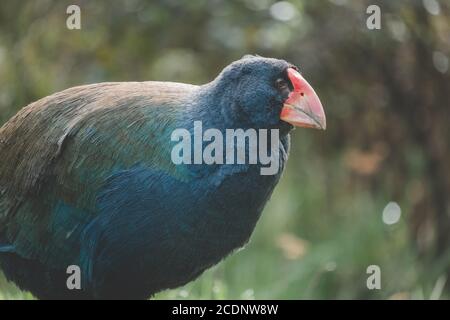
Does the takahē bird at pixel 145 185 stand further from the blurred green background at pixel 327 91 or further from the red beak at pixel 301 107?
the blurred green background at pixel 327 91

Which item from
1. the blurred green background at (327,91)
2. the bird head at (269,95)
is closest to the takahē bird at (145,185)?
A: the bird head at (269,95)

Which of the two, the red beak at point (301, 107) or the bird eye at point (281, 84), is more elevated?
the bird eye at point (281, 84)

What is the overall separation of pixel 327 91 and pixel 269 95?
256 cm

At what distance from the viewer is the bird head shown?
107 inches

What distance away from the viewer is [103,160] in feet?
9.13

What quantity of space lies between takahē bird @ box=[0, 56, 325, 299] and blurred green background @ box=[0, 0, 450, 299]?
1.43 meters

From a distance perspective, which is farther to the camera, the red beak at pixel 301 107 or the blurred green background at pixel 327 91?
the blurred green background at pixel 327 91

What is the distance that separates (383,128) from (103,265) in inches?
116

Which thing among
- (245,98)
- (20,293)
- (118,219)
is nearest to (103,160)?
(118,219)

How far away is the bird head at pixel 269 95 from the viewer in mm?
2723

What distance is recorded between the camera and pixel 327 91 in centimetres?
524

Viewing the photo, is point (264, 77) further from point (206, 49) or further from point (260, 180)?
point (206, 49)

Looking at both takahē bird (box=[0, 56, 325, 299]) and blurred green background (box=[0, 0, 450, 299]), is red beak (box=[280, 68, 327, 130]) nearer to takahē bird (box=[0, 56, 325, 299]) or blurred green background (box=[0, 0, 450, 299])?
takahē bird (box=[0, 56, 325, 299])
